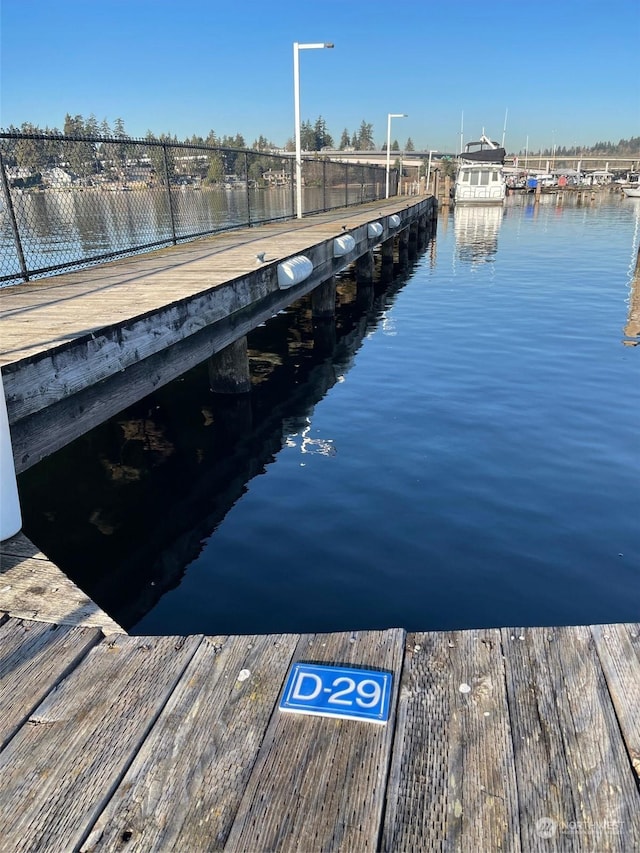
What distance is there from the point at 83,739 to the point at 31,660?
1.74 ft

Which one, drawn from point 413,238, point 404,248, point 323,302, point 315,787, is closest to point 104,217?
point 323,302

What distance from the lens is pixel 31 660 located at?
7.66 ft

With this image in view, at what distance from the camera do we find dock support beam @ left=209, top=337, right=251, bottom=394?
8.55 meters

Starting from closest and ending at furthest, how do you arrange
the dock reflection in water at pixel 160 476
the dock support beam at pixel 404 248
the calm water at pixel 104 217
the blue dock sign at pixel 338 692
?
the blue dock sign at pixel 338 692 < the dock reflection in water at pixel 160 476 < the calm water at pixel 104 217 < the dock support beam at pixel 404 248

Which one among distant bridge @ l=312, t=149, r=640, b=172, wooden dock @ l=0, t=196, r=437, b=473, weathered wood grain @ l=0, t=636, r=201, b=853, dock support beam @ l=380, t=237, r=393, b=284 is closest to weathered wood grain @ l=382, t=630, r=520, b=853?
weathered wood grain @ l=0, t=636, r=201, b=853

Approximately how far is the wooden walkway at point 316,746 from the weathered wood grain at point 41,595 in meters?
0.09

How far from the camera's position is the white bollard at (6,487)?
9.67 feet

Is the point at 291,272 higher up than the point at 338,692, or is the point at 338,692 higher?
the point at 291,272

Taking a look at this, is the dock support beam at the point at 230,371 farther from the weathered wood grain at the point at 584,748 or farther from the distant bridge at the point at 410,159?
the distant bridge at the point at 410,159

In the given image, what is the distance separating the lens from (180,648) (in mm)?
2414

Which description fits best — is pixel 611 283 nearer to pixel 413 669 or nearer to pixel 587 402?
pixel 587 402

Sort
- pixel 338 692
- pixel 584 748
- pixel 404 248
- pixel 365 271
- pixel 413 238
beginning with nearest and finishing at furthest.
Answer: pixel 584 748 < pixel 338 692 < pixel 365 271 < pixel 404 248 < pixel 413 238

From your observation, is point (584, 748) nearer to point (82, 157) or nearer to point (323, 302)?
point (82, 157)

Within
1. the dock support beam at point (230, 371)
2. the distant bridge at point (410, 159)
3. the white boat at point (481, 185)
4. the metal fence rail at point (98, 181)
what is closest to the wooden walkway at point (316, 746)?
the metal fence rail at point (98, 181)
